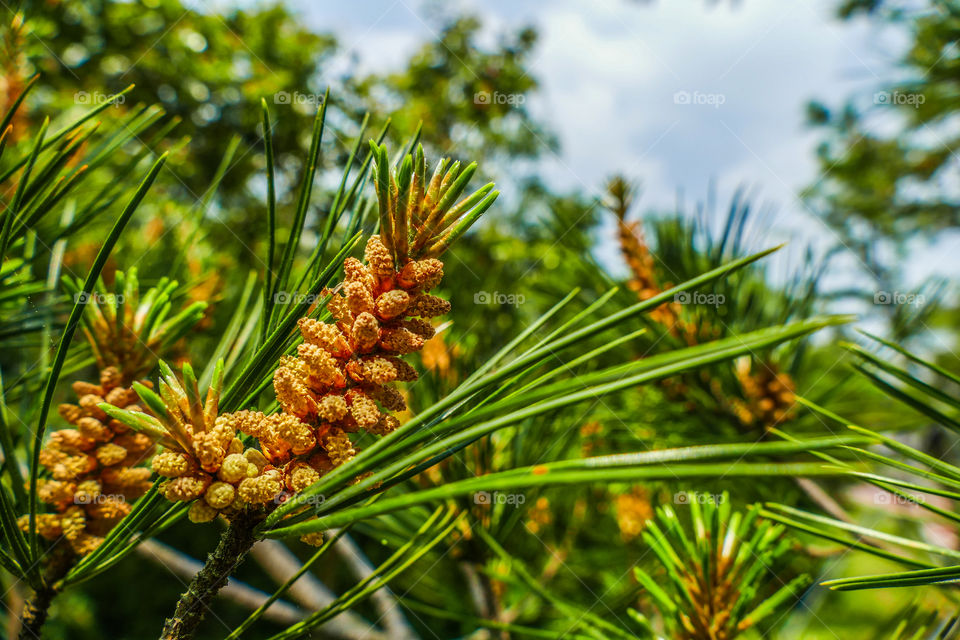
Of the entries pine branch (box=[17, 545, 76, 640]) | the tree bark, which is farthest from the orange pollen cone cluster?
the tree bark

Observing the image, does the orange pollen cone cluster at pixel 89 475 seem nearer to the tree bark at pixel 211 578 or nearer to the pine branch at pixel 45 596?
the pine branch at pixel 45 596

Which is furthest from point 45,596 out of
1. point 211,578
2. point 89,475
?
point 211,578

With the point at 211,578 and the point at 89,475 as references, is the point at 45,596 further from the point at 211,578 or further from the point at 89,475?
the point at 211,578

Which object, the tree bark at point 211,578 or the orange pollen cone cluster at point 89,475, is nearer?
the tree bark at point 211,578

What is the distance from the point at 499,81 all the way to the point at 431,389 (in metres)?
1.94

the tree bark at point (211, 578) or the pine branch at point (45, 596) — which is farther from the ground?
the tree bark at point (211, 578)

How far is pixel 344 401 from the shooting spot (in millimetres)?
420

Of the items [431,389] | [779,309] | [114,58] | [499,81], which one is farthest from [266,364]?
[114,58]

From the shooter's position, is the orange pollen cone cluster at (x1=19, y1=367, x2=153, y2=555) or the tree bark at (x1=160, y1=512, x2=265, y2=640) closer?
the tree bark at (x1=160, y1=512, x2=265, y2=640)

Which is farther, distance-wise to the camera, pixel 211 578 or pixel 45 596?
pixel 45 596

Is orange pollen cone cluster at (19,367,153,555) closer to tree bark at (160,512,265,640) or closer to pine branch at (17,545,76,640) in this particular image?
pine branch at (17,545,76,640)

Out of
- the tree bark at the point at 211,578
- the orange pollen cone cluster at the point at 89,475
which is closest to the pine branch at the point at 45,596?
the orange pollen cone cluster at the point at 89,475

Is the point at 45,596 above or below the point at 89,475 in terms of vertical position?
below

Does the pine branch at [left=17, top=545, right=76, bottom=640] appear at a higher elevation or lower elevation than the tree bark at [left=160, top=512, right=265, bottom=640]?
lower
